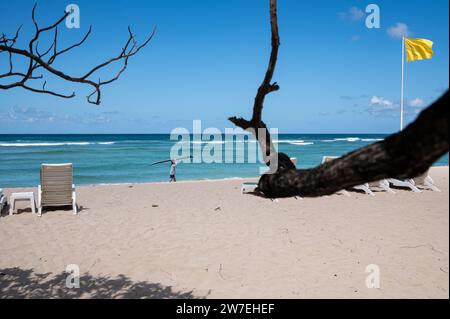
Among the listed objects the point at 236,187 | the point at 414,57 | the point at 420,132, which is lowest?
the point at 236,187

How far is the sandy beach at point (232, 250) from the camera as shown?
4.70 metres

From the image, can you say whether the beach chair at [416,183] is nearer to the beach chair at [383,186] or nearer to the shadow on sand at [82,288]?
the beach chair at [383,186]

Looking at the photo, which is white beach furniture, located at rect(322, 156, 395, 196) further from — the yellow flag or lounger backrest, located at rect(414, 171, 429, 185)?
the yellow flag

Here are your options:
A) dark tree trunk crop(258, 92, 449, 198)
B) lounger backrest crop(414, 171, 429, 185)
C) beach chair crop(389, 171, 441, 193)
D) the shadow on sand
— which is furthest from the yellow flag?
dark tree trunk crop(258, 92, 449, 198)

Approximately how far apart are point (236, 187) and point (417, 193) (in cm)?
530

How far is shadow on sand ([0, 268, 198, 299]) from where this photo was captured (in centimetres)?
454

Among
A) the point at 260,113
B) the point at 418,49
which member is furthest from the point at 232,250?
the point at 418,49

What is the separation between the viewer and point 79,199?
35.9 ft

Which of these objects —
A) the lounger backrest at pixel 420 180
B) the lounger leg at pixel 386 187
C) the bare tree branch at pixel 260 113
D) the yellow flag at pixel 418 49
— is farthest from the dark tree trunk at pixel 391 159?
the yellow flag at pixel 418 49

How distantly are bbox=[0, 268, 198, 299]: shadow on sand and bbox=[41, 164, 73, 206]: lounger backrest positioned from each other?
3773mm

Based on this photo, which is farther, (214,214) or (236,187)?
(236,187)
